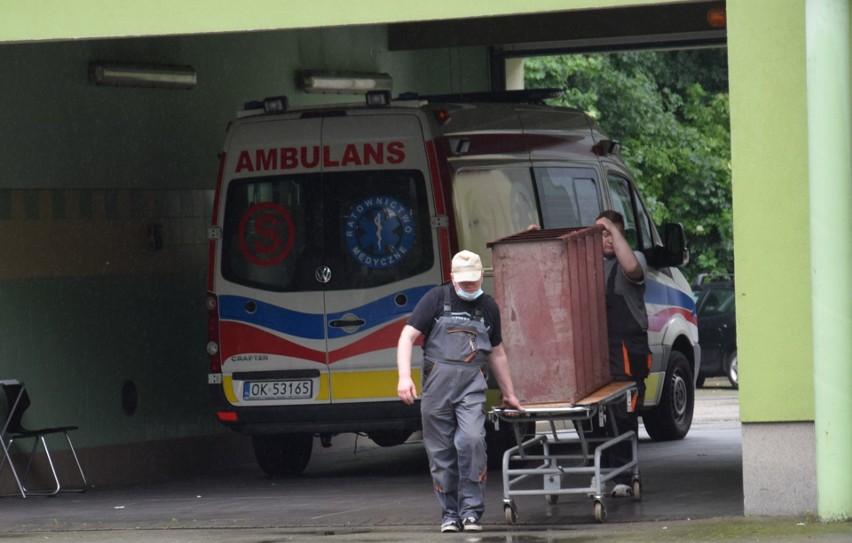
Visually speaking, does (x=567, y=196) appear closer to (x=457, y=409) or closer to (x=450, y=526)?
(x=457, y=409)

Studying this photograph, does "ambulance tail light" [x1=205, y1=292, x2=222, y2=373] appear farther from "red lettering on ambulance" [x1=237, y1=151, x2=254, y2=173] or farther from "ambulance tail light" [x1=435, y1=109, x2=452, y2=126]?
"ambulance tail light" [x1=435, y1=109, x2=452, y2=126]

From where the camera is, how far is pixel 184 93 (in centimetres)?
1529

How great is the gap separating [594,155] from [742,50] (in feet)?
15.7

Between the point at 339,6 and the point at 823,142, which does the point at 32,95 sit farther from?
the point at 823,142

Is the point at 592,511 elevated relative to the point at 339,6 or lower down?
lower down

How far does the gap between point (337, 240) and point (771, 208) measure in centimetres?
421

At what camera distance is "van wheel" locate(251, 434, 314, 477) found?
45.3 ft

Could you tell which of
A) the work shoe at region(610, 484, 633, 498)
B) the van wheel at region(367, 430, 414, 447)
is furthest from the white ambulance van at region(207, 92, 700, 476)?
the work shoe at region(610, 484, 633, 498)

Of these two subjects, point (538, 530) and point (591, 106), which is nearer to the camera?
point (538, 530)

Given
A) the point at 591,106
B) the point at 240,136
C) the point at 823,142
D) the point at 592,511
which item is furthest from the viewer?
the point at 591,106

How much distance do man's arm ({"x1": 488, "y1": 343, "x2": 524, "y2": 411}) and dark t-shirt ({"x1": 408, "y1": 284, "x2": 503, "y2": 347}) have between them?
0.18 ft

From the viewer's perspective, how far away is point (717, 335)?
27.2 m

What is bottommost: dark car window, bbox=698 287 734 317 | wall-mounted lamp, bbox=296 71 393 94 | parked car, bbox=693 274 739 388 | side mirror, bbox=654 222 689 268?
parked car, bbox=693 274 739 388

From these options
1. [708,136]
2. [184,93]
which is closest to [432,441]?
[184,93]
